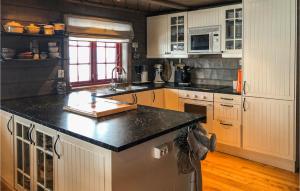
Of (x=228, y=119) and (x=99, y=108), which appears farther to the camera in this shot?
(x=228, y=119)

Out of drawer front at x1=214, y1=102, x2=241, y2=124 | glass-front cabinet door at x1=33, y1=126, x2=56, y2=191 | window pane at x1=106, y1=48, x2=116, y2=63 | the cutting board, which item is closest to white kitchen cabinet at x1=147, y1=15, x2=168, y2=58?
window pane at x1=106, y1=48, x2=116, y2=63

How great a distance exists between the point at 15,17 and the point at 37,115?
156cm

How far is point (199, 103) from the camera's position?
4.22 m

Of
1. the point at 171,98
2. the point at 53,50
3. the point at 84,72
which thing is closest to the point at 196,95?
the point at 171,98

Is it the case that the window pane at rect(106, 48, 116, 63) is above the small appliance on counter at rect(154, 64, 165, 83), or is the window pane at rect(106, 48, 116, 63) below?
above

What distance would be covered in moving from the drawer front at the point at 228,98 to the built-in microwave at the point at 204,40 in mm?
687

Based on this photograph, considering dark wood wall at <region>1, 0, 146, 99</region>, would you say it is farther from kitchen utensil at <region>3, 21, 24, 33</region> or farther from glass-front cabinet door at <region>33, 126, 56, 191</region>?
glass-front cabinet door at <region>33, 126, 56, 191</region>

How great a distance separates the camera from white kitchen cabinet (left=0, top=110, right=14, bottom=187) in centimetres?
286

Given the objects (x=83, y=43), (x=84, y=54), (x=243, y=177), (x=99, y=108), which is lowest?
(x=243, y=177)

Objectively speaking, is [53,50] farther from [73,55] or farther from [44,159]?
[44,159]

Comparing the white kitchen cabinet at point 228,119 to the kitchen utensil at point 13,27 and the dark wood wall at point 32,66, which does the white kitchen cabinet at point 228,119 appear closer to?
the dark wood wall at point 32,66

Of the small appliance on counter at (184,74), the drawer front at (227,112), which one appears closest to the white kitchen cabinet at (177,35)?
the small appliance on counter at (184,74)

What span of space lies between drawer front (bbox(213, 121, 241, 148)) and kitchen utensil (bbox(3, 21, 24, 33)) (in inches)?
111

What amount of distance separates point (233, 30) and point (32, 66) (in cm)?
275
